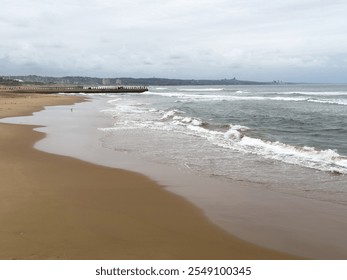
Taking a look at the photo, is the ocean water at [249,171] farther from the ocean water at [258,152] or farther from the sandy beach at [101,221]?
the sandy beach at [101,221]

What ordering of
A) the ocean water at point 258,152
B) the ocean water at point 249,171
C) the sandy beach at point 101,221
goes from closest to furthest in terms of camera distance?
1. the sandy beach at point 101,221
2. the ocean water at point 249,171
3. the ocean water at point 258,152

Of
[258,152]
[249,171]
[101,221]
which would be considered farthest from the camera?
[258,152]

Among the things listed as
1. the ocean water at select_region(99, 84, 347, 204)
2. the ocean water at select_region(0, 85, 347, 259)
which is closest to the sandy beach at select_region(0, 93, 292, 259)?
the ocean water at select_region(0, 85, 347, 259)

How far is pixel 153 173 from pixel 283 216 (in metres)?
4.12

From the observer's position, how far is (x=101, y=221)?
6309mm

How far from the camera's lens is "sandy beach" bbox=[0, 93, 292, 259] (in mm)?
5113

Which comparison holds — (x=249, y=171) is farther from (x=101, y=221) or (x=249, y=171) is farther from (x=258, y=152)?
(x=101, y=221)

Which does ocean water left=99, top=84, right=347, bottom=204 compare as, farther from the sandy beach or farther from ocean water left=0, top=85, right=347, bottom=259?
the sandy beach

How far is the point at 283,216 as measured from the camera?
6.77 meters

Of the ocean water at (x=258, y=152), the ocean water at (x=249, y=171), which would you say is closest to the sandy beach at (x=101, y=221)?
the ocean water at (x=249, y=171)

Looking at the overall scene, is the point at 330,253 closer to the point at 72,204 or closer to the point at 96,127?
the point at 72,204

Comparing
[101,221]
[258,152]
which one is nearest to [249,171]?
[258,152]

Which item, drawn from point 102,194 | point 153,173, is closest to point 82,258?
point 102,194

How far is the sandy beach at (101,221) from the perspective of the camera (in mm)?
5113
